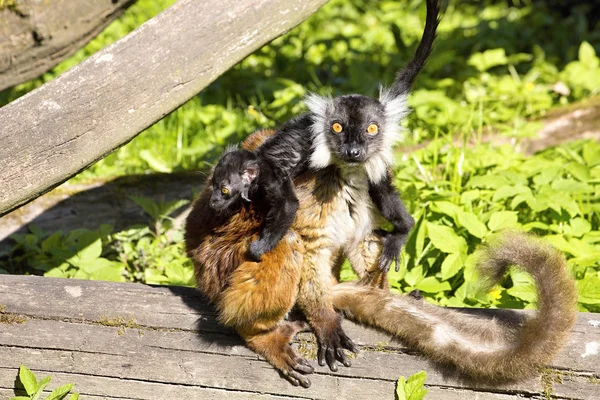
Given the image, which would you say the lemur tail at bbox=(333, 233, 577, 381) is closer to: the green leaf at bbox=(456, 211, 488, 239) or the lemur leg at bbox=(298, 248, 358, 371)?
the lemur leg at bbox=(298, 248, 358, 371)

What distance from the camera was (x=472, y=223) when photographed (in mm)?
5121

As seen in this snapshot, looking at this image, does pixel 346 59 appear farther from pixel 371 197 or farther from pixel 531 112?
pixel 371 197

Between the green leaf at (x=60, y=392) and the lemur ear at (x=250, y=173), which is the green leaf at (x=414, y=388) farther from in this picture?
the green leaf at (x=60, y=392)

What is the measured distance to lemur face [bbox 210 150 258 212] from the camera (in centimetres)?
389

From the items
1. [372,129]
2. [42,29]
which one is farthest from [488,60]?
[42,29]

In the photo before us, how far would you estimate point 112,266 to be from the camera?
539 centimetres

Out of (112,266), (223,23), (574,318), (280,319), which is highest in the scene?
(223,23)

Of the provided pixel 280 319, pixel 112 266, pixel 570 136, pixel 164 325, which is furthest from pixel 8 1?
pixel 570 136

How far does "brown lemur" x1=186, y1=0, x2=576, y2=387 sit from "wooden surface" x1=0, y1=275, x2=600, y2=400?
0.09 metres

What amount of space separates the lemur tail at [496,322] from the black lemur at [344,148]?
1.57 ft

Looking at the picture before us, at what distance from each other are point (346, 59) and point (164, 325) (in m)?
6.79

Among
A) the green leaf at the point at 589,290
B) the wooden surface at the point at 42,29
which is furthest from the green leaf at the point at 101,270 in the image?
the green leaf at the point at 589,290

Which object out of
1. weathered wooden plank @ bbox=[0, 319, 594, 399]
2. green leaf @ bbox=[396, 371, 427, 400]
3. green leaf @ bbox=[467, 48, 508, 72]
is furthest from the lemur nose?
green leaf @ bbox=[467, 48, 508, 72]

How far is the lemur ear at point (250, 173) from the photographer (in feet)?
13.0
